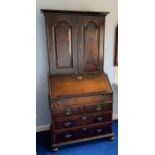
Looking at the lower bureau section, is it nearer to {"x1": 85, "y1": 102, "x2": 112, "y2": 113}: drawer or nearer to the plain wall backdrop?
{"x1": 85, "y1": 102, "x2": 112, "y2": 113}: drawer

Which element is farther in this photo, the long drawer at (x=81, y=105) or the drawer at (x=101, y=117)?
the drawer at (x=101, y=117)

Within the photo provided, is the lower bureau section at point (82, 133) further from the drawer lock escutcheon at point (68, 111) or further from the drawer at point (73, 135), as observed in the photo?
the drawer lock escutcheon at point (68, 111)

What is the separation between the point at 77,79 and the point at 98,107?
1.54 feet

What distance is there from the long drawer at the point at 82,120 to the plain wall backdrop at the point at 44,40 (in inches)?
21.6

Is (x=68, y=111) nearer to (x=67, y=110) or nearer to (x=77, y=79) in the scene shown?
(x=67, y=110)

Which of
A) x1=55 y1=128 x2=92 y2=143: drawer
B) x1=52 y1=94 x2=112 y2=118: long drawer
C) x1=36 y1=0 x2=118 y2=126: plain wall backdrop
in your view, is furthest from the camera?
x1=36 y1=0 x2=118 y2=126: plain wall backdrop

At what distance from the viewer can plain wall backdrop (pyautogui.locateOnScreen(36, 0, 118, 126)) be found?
2352mm

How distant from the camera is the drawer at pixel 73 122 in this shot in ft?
7.19

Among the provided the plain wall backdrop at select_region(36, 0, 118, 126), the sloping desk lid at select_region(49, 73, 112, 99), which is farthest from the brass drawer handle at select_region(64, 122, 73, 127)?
the plain wall backdrop at select_region(36, 0, 118, 126)

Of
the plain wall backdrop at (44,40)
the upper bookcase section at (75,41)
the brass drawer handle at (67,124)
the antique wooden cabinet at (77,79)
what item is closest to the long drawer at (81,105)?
the antique wooden cabinet at (77,79)

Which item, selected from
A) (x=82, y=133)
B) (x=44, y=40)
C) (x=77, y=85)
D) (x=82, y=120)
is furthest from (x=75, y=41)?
(x=82, y=133)
